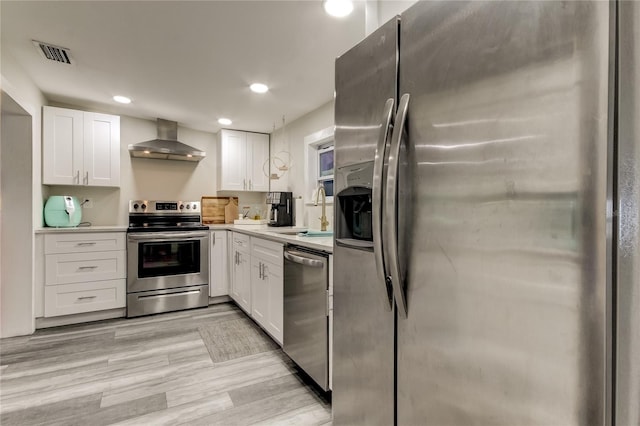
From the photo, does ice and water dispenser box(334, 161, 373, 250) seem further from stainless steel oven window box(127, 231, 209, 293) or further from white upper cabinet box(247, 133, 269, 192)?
white upper cabinet box(247, 133, 269, 192)

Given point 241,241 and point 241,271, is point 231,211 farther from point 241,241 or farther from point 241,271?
point 241,271

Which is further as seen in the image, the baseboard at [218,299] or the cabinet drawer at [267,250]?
the baseboard at [218,299]

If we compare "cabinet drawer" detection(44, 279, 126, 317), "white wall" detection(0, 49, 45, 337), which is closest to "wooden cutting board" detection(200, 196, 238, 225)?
"cabinet drawer" detection(44, 279, 126, 317)

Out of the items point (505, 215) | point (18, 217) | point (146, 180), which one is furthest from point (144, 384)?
point (146, 180)

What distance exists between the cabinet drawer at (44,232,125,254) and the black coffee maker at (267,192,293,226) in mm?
1646

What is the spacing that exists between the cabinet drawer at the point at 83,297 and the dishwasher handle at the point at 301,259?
2.28m

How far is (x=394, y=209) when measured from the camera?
0.88 m

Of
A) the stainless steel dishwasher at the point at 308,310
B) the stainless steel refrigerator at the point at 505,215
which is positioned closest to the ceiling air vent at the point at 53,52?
the stainless steel dishwasher at the point at 308,310

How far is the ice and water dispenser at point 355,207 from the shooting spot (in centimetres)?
112

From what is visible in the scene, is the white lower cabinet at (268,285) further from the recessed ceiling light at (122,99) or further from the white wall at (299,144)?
the recessed ceiling light at (122,99)

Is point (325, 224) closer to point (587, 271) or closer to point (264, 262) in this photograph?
point (264, 262)

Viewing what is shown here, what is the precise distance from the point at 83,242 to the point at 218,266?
137 cm

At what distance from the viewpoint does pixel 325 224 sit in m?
2.73

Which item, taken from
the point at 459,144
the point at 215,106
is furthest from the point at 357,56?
the point at 215,106
